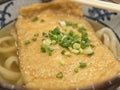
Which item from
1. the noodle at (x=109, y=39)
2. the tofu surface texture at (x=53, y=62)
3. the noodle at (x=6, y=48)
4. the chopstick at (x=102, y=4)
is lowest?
the noodle at (x=109, y=39)

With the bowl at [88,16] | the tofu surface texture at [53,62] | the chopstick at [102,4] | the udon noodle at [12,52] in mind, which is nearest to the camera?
the tofu surface texture at [53,62]

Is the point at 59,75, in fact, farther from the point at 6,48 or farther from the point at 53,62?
the point at 6,48

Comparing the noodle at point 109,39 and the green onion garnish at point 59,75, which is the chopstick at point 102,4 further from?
the green onion garnish at point 59,75

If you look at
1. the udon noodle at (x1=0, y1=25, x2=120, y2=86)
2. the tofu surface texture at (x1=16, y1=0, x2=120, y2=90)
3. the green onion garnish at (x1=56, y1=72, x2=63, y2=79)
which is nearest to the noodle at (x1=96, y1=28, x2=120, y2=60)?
the udon noodle at (x1=0, y1=25, x2=120, y2=86)

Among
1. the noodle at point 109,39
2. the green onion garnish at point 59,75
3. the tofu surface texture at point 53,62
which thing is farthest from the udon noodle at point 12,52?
the green onion garnish at point 59,75

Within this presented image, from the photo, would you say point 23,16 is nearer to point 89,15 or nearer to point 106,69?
point 89,15

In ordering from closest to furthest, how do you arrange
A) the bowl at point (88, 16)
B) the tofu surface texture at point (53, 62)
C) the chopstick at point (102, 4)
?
the tofu surface texture at point (53, 62) → the chopstick at point (102, 4) → the bowl at point (88, 16)

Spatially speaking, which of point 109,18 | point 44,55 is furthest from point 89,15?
point 44,55

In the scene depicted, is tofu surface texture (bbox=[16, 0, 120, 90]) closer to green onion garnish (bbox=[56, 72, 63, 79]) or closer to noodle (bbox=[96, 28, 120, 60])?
green onion garnish (bbox=[56, 72, 63, 79])
